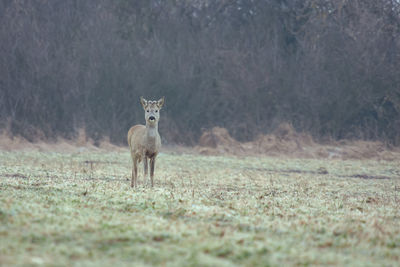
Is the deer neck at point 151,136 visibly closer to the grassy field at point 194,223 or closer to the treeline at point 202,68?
the grassy field at point 194,223

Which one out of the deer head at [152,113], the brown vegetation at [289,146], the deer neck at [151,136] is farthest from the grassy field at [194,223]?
the brown vegetation at [289,146]

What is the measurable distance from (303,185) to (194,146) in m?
14.5

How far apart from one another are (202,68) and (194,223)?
23.6 metres

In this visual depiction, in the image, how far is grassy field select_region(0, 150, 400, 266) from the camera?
6066mm

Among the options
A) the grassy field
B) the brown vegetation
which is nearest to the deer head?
the grassy field

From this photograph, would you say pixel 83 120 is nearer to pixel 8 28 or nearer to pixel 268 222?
pixel 8 28

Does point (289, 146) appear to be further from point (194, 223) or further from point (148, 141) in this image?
point (194, 223)

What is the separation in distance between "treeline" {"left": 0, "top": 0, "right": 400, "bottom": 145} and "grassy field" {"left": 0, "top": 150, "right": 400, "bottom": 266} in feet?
46.5

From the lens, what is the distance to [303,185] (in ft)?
47.9

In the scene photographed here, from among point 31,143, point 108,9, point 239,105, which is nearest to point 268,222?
point 31,143

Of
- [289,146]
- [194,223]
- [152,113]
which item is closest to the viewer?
[194,223]

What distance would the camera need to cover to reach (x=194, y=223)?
7898mm

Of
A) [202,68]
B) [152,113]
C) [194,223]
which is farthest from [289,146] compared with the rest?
[194,223]

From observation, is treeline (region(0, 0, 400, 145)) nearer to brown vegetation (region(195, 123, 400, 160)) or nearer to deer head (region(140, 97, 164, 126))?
brown vegetation (region(195, 123, 400, 160))
